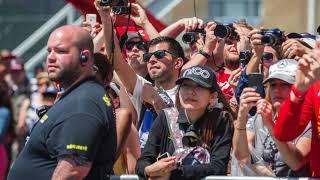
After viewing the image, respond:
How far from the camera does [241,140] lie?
25.6 ft

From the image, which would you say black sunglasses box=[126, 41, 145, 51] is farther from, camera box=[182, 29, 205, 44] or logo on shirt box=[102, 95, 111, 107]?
logo on shirt box=[102, 95, 111, 107]

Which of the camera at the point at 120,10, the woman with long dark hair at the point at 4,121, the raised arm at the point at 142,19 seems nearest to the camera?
the camera at the point at 120,10

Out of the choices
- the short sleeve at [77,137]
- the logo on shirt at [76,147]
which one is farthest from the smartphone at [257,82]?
the logo on shirt at [76,147]

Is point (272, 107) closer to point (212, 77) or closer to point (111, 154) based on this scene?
point (212, 77)

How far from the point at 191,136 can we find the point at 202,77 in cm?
45

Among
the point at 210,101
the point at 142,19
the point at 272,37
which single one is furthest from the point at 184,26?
the point at 210,101

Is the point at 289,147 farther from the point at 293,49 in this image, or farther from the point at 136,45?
the point at 136,45

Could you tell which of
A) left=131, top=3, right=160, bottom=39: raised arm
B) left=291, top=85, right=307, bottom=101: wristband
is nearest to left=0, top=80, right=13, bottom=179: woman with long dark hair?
left=131, top=3, right=160, bottom=39: raised arm

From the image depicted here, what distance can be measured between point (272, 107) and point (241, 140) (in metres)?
0.31

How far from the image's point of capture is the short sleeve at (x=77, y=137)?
6.83 m

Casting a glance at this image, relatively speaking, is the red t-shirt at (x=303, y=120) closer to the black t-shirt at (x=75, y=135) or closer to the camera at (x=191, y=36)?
the black t-shirt at (x=75, y=135)

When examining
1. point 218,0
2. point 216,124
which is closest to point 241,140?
point 216,124

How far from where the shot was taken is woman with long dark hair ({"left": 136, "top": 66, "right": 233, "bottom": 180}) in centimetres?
770

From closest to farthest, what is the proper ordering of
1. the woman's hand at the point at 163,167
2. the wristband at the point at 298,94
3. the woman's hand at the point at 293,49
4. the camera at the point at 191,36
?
the wristband at the point at 298,94 → the woman's hand at the point at 163,167 → the woman's hand at the point at 293,49 → the camera at the point at 191,36
